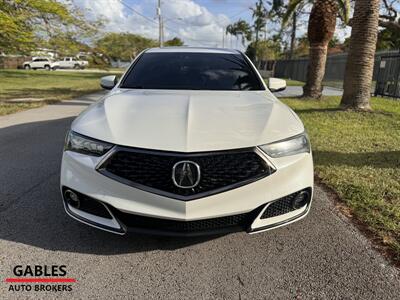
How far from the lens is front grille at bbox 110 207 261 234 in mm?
2371

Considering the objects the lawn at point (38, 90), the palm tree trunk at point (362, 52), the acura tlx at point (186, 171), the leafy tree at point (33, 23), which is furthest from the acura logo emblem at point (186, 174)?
the leafy tree at point (33, 23)

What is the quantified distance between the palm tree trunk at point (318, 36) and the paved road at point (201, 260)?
31.7 feet

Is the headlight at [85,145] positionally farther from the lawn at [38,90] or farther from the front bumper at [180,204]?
the lawn at [38,90]

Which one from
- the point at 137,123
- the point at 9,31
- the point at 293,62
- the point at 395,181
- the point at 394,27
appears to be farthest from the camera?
the point at 293,62

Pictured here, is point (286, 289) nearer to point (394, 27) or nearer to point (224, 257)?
point (224, 257)

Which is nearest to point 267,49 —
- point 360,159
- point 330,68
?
point 330,68

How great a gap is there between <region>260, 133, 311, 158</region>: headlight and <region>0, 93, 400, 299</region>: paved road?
82 centimetres

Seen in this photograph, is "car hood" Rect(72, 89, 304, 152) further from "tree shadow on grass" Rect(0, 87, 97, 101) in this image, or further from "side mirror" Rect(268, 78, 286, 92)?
"tree shadow on grass" Rect(0, 87, 97, 101)

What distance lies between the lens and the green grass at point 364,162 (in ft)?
10.7

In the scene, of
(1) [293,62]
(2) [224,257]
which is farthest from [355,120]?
(1) [293,62]

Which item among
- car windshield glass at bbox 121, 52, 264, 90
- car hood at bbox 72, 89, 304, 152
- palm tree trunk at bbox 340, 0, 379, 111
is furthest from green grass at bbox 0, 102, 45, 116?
palm tree trunk at bbox 340, 0, 379, 111

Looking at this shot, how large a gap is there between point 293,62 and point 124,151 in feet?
102

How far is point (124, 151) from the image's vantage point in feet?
7.55

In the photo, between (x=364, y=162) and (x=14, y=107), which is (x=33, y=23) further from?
(x=364, y=162)
